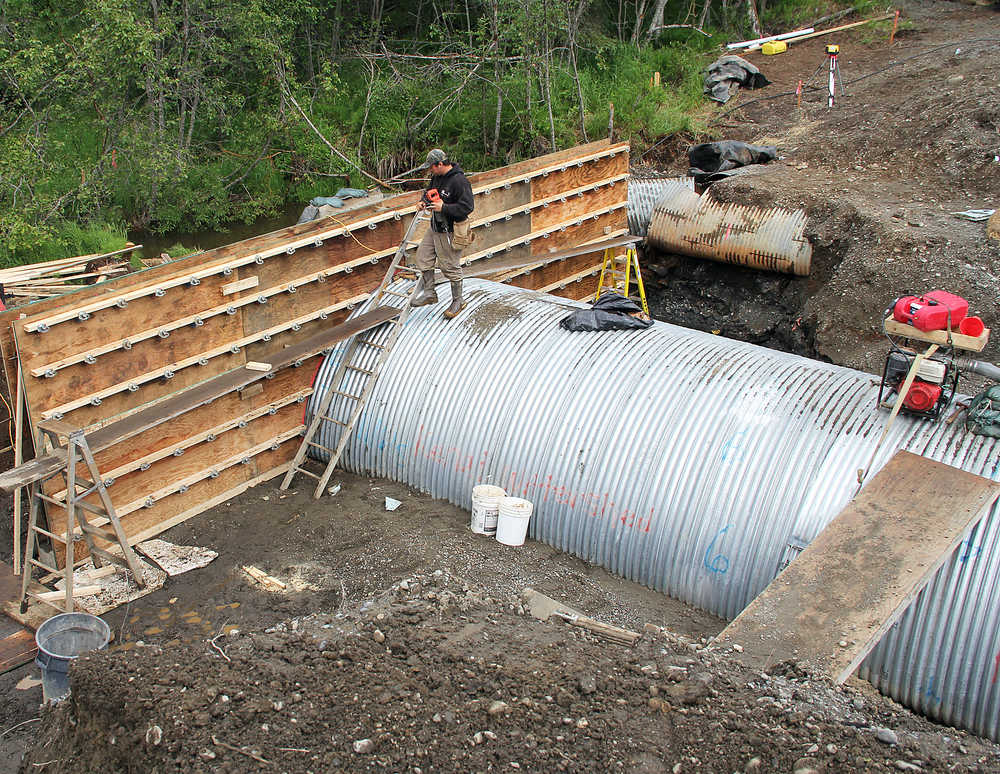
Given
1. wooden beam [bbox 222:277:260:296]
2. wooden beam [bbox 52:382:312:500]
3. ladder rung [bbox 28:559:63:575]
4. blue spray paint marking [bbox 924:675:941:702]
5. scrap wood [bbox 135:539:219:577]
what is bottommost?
scrap wood [bbox 135:539:219:577]

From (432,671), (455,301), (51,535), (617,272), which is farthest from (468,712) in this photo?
(617,272)

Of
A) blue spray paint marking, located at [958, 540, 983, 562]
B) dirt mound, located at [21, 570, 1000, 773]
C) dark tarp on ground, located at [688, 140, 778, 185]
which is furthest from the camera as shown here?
dark tarp on ground, located at [688, 140, 778, 185]

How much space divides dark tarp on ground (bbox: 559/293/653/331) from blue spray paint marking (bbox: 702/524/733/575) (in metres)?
3.17

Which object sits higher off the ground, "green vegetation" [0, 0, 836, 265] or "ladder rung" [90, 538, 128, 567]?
"green vegetation" [0, 0, 836, 265]

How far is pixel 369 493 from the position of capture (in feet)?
36.1

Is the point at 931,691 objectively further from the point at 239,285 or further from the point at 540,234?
the point at 540,234

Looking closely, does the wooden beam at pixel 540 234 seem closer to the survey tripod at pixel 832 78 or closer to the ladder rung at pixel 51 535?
the ladder rung at pixel 51 535

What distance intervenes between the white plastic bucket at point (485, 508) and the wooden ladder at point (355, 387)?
2.09 metres

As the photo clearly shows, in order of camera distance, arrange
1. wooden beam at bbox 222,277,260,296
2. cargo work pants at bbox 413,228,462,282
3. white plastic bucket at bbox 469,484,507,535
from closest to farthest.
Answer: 1. white plastic bucket at bbox 469,484,507,535
2. wooden beam at bbox 222,277,260,296
3. cargo work pants at bbox 413,228,462,282

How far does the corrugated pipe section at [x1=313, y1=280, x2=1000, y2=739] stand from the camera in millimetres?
7260

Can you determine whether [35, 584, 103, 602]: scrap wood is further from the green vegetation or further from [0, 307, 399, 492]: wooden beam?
the green vegetation

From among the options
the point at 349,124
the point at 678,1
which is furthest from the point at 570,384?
the point at 678,1

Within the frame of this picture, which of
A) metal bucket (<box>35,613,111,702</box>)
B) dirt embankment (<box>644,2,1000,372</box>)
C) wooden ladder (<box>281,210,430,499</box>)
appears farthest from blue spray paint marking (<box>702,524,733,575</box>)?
dirt embankment (<box>644,2,1000,372</box>)

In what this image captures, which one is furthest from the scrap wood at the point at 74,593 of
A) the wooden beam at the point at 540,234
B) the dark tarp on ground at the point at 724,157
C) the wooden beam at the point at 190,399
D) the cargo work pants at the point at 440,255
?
the dark tarp on ground at the point at 724,157
